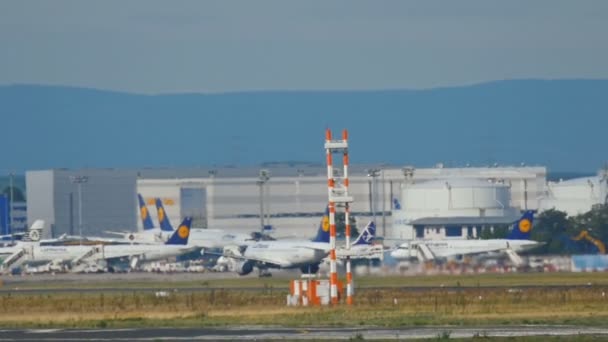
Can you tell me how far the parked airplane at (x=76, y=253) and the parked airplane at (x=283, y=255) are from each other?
52.7ft

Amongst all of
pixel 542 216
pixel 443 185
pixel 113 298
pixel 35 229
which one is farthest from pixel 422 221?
pixel 113 298

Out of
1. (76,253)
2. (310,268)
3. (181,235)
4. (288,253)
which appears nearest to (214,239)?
(181,235)

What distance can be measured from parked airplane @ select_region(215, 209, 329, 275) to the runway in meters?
56.2

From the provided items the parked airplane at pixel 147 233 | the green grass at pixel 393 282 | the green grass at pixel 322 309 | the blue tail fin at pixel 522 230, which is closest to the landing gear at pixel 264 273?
the green grass at pixel 393 282

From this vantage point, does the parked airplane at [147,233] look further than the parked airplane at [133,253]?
Yes

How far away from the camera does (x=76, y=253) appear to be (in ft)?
422

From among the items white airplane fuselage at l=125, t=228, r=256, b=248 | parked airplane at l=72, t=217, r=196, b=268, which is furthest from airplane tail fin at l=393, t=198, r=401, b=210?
parked airplane at l=72, t=217, r=196, b=268

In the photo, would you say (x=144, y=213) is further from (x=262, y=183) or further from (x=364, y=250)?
(x=364, y=250)

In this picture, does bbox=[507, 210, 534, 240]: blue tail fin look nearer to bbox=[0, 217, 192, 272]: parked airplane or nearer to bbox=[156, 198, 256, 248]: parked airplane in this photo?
bbox=[0, 217, 192, 272]: parked airplane

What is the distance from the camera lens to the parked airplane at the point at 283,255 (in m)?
109

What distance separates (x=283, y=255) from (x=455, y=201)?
6959 centimetres

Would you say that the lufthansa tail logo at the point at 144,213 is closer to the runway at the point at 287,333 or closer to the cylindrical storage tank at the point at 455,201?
the cylindrical storage tank at the point at 455,201

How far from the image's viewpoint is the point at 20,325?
56156 mm

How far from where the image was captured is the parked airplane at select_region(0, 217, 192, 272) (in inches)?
5049
